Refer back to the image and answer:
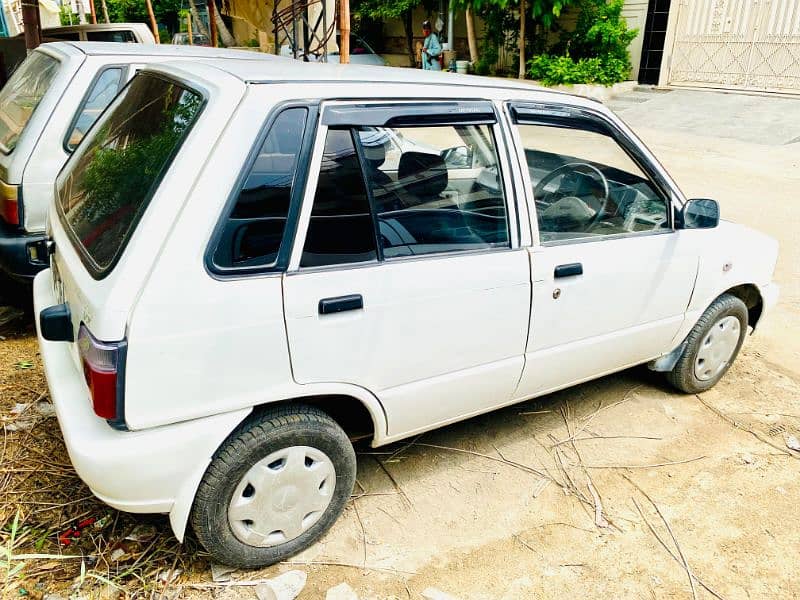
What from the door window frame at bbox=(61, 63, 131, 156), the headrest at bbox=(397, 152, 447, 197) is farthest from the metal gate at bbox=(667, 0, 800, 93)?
the headrest at bbox=(397, 152, 447, 197)

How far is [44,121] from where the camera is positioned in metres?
4.19

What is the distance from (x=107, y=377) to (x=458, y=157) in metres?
1.86

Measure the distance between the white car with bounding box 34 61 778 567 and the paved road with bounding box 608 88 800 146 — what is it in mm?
9762

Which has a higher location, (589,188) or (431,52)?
(589,188)

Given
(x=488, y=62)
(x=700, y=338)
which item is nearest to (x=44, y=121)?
(x=700, y=338)

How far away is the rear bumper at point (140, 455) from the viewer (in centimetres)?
208

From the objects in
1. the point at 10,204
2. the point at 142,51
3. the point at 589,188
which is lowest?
the point at 10,204

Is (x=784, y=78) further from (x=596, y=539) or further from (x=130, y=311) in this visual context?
(x=130, y=311)

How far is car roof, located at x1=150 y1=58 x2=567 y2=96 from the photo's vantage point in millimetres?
2381

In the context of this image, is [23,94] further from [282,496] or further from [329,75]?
[282,496]

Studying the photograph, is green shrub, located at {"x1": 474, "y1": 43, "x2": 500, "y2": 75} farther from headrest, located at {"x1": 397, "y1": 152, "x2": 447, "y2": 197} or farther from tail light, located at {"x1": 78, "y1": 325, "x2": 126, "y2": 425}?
tail light, located at {"x1": 78, "y1": 325, "x2": 126, "y2": 425}

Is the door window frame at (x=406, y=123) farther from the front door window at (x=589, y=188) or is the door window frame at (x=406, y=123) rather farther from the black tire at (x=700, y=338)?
the black tire at (x=700, y=338)

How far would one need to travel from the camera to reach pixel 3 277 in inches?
199

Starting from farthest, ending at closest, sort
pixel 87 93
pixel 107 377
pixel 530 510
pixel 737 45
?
pixel 737 45
pixel 87 93
pixel 530 510
pixel 107 377
